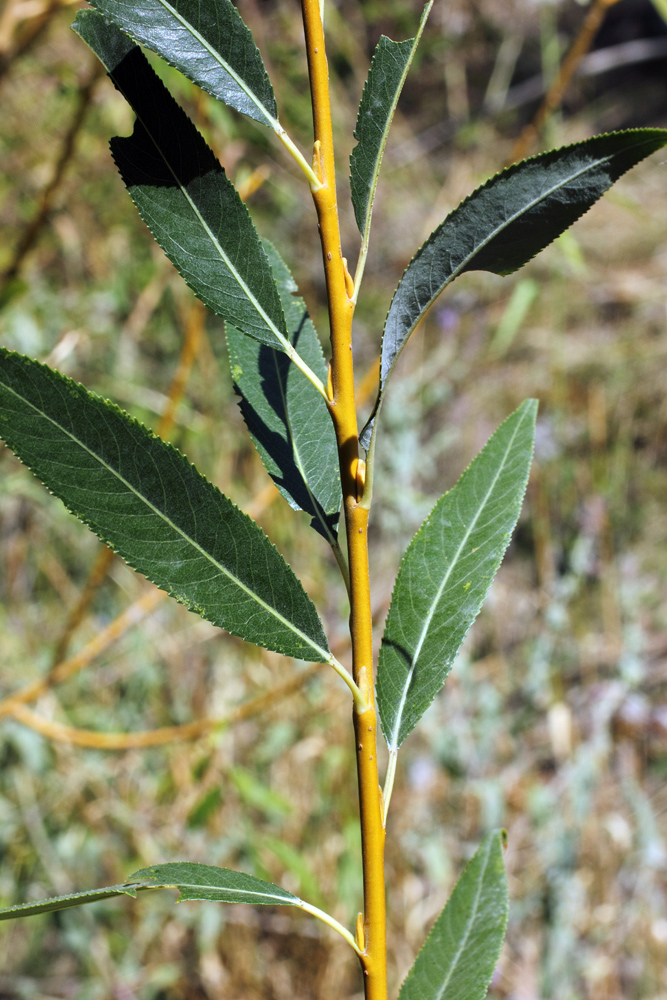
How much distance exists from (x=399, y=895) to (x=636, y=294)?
2212 mm

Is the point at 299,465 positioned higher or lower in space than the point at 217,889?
higher

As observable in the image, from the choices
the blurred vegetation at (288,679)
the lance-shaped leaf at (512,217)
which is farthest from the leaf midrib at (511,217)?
the blurred vegetation at (288,679)

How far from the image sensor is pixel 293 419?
13.2 inches

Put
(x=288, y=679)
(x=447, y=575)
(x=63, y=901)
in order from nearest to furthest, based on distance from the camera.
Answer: (x=63, y=901) < (x=447, y=575) < (x=288, y=679)

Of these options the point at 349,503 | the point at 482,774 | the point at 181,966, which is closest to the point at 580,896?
the point at 482,774

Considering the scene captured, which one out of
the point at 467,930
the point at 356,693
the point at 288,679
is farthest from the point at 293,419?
the point at 288,679

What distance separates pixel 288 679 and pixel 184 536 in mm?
939

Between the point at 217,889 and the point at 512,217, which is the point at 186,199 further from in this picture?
the point at 217,889

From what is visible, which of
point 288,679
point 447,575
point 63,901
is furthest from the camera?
point 288,679

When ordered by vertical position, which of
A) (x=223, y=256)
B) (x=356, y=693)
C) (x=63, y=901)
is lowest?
(x=63, y=901)

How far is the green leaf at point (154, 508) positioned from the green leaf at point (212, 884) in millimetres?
86

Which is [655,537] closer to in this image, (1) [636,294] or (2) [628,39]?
(1) [636,294]

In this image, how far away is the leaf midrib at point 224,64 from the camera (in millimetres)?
246

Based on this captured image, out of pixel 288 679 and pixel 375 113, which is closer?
pixel 375 113
